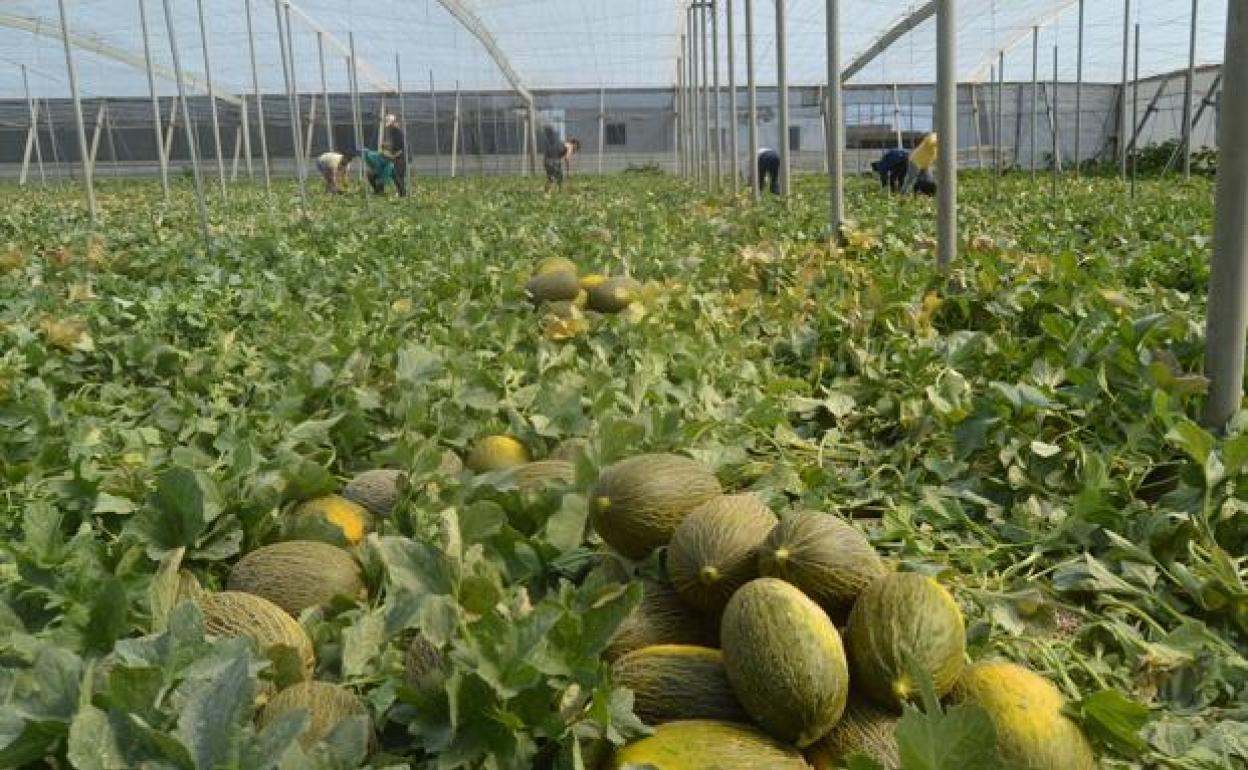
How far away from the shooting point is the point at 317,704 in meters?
1.47

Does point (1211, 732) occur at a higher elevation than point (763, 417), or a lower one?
lower

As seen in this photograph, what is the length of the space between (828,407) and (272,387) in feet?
5.57

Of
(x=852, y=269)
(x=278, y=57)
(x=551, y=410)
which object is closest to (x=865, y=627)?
(x=551, y=410)

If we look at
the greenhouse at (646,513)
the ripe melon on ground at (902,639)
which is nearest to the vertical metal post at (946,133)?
the greenhouse at (646,513)

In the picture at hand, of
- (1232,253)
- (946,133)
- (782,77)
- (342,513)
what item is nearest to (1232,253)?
(1232,253)

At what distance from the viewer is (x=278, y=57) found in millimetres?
31547

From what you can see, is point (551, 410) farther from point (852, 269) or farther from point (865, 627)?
point (852, 269)

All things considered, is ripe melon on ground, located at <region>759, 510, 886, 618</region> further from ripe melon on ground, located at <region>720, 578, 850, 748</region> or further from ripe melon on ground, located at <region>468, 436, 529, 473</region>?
ripe melon on ground, located at <region>468, 436, 529, 473</region>

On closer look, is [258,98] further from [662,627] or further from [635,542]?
[662,627]

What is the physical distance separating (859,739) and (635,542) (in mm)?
608

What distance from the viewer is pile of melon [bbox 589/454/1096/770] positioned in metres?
1.44

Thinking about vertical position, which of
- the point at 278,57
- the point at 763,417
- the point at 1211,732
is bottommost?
the point at 1211,732

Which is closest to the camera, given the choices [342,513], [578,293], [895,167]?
[342,513]

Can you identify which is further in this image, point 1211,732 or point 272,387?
point 272,387
